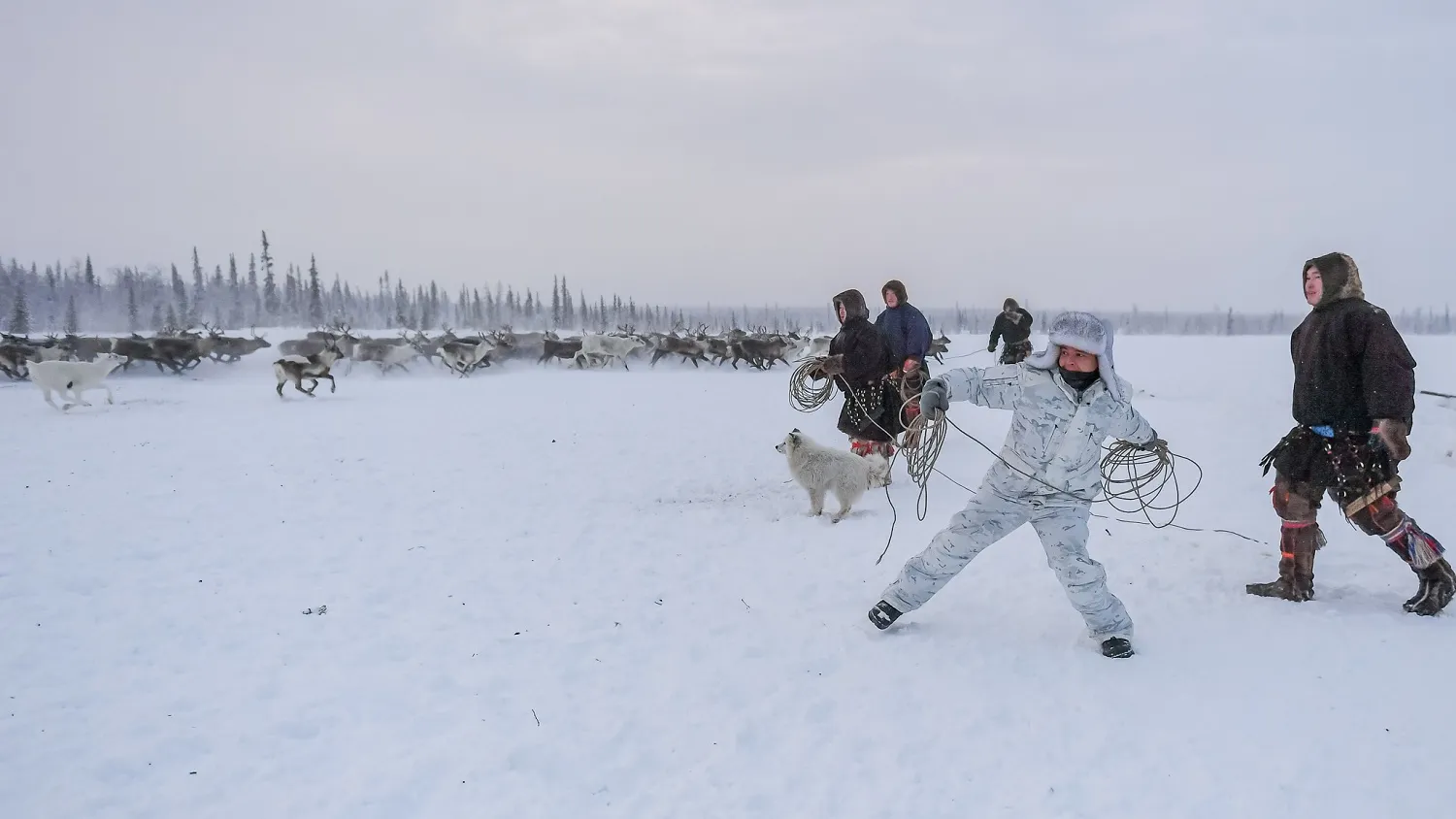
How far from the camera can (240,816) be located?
8.85 feet

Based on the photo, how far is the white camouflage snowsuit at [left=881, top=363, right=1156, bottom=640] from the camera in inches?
144

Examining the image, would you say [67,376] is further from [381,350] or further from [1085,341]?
A: [1085,341]

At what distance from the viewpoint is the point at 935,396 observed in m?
3.67

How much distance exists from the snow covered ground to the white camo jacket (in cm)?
94

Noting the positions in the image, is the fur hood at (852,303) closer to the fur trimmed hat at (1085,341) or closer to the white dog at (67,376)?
the fur trimmed hat at (1085,341)

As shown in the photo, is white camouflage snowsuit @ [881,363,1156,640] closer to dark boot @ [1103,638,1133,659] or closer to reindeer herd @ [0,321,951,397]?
dark boot @ [1103,638,1133,659]

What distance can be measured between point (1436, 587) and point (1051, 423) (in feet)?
8.32

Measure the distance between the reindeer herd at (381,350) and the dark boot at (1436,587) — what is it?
53.3 ft

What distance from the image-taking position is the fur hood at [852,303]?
731cm

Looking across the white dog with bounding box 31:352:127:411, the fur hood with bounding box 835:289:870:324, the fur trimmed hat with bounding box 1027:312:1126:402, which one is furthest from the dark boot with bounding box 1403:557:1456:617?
the white dog with bounding box 31:352:127:411

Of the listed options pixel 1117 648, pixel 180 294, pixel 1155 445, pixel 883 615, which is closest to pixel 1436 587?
pixel 1155 445

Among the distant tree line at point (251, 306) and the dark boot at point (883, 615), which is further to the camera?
the distant tree line at point (251, 306)

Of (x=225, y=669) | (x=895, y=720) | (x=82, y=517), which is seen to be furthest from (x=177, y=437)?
(x=895, y=720)

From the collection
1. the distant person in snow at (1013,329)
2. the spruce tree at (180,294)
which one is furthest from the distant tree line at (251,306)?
the distant person in snow at (1013,329)
